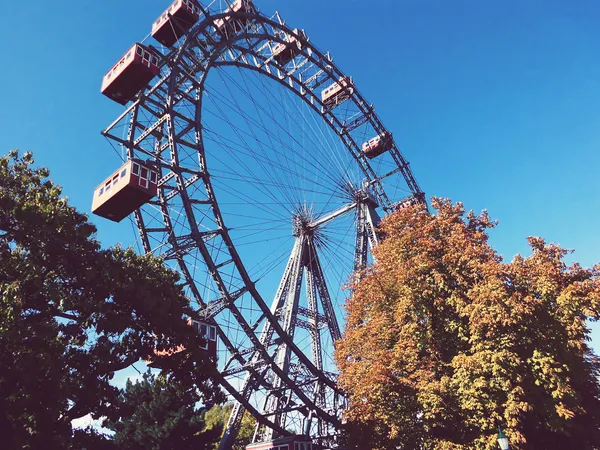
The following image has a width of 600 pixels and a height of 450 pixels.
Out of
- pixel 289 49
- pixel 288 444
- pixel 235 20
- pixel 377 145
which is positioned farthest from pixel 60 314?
pixel 377 145

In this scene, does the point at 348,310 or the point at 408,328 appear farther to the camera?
the point at 348,310

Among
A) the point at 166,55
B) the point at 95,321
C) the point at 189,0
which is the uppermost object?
the point at 189,0

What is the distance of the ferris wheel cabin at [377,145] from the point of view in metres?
38.9

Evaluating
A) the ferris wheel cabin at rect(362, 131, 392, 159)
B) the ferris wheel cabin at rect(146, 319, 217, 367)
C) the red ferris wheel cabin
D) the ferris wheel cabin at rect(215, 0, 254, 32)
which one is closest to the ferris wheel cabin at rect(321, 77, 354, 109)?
the ferris wheel cabin at rect(362, 131, 392, 159)

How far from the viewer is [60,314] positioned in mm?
14156

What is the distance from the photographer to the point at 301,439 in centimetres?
2491

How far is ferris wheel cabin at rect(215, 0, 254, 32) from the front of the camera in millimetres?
27109

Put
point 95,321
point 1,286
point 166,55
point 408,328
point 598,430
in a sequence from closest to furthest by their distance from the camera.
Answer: point 1,286
point 95,321
point 408,328
point 598,430
point 166,55

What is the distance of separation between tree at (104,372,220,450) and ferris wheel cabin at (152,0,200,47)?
18.2 meters

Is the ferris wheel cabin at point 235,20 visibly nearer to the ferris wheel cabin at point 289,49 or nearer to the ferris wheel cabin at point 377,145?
the ferris wheel cabin at point 289,49

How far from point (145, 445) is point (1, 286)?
1238cm

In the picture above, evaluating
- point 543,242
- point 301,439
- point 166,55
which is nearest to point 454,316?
point 543,242

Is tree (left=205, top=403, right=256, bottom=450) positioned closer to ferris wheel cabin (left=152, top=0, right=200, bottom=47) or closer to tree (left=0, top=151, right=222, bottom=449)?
tree (left=0, top=151, right=222, bottom=449)

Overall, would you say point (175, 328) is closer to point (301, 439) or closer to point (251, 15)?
point (301, 439)
